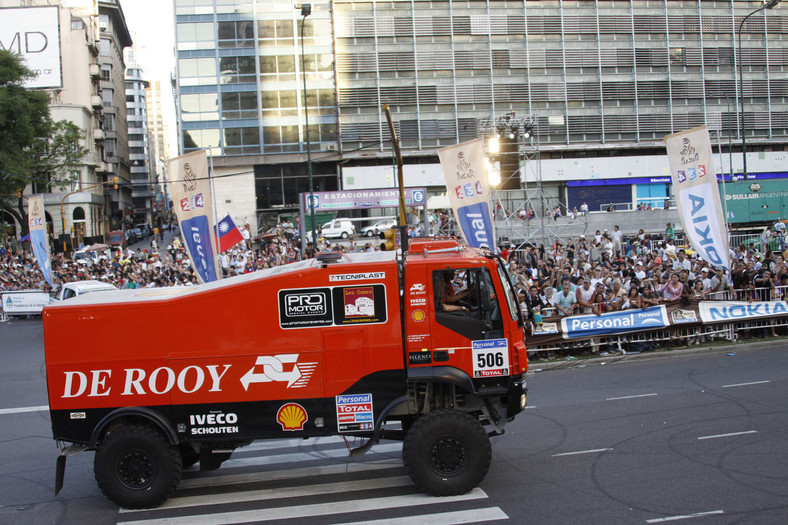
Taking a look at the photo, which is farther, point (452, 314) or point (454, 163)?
point (454, 163)

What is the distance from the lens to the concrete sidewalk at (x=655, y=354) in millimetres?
14539

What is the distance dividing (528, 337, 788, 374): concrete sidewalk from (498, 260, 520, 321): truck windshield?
22.3 feet

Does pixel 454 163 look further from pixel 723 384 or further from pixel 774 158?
pixel 774 158

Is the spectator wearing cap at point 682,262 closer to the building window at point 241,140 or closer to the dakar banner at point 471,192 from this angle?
the dakar banner at point 471,192

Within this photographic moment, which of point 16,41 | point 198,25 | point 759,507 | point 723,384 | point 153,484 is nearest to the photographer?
point 759,507

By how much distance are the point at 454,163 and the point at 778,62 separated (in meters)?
49.5

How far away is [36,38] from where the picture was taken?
52719mm

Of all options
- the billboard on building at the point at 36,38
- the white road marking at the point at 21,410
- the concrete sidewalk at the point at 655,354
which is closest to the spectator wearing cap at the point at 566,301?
the concrete sidewalk at the point at 655,354

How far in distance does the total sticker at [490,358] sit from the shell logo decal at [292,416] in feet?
6.61

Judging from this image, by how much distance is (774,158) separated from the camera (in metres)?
54.1

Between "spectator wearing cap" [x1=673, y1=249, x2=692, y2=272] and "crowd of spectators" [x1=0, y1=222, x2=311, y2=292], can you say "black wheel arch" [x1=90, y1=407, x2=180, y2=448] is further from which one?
"crowd of spectators" [x1=0, y1=222, x2=311, y2=292]

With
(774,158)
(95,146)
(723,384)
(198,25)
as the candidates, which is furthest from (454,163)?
(95,146)

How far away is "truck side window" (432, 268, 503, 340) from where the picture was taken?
756cm

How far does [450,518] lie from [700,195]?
11.8 m
